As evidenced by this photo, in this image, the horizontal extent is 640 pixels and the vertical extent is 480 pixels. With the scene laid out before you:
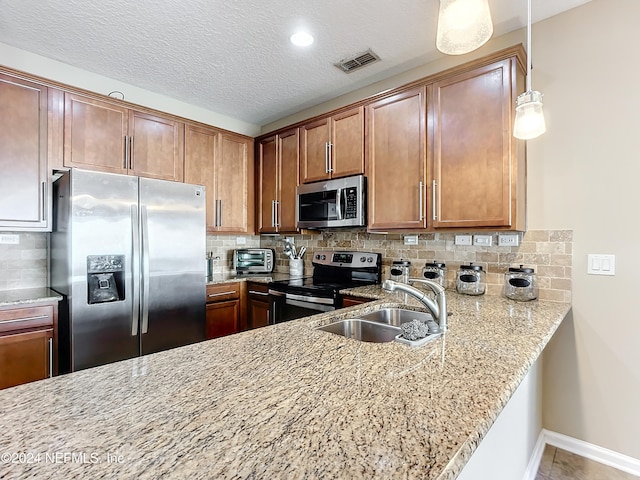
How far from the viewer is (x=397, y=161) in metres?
2.49

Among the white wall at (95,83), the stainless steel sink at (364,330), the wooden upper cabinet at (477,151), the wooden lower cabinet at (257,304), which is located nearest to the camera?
the stainless steel sink at (364,330)

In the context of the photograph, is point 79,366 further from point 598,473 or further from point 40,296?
point 598,473

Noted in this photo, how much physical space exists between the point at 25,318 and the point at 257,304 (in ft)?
5.41

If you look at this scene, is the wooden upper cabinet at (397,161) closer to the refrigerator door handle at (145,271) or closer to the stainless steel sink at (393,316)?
the stainless steel sink at (393,316)

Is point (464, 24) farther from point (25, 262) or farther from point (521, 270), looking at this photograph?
point (25, 262)

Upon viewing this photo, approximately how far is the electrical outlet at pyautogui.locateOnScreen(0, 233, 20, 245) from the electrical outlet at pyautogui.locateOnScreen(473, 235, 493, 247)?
3.39 m

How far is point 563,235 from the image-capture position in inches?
80.7

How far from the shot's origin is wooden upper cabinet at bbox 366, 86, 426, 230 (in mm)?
2369

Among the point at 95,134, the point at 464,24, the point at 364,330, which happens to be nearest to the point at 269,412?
the point at 364,330

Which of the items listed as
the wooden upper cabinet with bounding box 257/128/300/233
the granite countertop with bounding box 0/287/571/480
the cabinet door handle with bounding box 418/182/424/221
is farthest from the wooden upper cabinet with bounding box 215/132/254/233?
the granite countertop with bounding box 0/287/571/480

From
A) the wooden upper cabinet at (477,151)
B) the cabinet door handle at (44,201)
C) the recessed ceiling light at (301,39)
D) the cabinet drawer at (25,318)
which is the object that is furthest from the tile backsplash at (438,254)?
the recessed ceiling light at (301,39)

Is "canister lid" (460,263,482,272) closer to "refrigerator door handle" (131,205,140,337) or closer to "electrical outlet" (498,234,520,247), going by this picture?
"electrical outlet" (498,234,520,247)

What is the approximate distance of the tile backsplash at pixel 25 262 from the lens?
2434 mm

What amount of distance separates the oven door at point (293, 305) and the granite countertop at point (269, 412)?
135 centimetres
